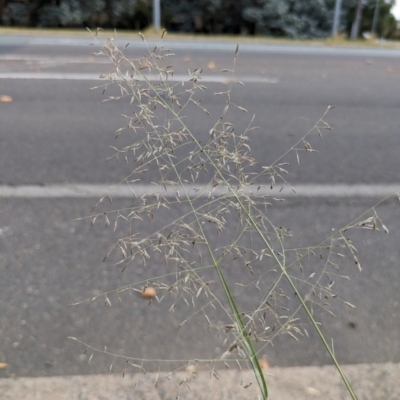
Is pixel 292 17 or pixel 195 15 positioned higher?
pixel 292 17

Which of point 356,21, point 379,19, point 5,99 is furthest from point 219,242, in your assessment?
point 379,19

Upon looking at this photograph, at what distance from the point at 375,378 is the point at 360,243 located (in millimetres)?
1187

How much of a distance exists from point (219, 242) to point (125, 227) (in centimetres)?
58

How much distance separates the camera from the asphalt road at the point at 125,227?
212 centimetres

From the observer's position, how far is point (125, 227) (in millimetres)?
3111

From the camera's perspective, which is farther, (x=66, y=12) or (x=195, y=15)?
(x=195, y=15)

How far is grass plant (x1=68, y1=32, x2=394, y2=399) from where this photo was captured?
1308 millimetres

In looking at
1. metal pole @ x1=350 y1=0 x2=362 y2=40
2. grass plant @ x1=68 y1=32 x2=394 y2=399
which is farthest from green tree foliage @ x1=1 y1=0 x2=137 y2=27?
grass plant @ x1=68 y1=32 x2=394 y2=399

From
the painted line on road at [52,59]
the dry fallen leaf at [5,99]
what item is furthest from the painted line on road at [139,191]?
the painted line on road at [52,59]

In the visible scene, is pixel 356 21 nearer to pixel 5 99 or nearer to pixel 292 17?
pixel 292 17

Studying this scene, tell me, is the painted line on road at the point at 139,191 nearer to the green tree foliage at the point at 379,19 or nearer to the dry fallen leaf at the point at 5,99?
the dry fallen leaf at the point at 5,99

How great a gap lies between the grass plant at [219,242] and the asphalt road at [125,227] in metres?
0.06

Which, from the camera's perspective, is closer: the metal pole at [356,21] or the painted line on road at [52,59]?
the painted line on road at [52,59]

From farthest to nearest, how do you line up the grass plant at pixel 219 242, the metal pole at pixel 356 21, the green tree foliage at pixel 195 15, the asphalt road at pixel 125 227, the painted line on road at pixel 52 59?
the metal pole at pixel 356 21 < the green tree foliage at pixel 195 15 < the painted line on road at pixel 52 59 < the asphalt road at pixel 125 227 < the grass plant at pixel 219 242
